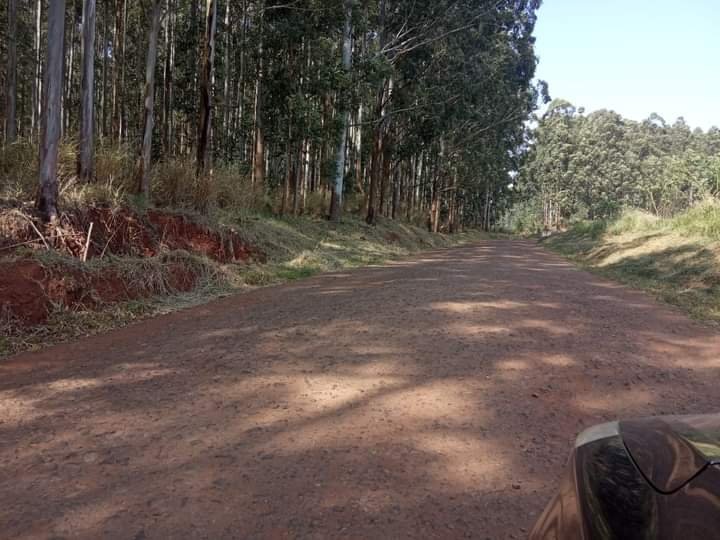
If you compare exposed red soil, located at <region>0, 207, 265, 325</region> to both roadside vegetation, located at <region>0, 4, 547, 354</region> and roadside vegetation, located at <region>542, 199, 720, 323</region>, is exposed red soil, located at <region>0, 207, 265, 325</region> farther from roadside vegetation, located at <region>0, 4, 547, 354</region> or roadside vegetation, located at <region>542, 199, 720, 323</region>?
roadside vegetation, located at <region>542, 199, 720, 323</region>

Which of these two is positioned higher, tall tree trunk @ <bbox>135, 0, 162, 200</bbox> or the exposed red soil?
tall tree trunk @ <bbox>135, 0, 162, 200</bbox>

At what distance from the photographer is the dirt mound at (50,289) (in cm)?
570

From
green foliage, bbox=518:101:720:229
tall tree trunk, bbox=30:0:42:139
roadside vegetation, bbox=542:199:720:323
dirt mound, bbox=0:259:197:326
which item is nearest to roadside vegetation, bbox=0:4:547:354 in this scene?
dirt mound, bbox=0:259:197:326

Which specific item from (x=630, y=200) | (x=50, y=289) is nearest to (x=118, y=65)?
(x=50, y=289)

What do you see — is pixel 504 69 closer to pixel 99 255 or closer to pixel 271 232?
pixel 271 232

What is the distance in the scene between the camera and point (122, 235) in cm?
824

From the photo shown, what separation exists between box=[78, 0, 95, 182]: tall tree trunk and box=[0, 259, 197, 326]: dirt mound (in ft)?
8.14

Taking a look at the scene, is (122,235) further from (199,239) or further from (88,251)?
(199,239)

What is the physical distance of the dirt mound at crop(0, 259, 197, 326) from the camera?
570 centimetres

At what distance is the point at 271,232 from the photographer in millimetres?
13383

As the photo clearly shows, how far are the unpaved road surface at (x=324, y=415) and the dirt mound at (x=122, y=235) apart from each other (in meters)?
1.87

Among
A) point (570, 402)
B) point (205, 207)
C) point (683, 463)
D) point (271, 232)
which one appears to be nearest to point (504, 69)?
point (271, 232)

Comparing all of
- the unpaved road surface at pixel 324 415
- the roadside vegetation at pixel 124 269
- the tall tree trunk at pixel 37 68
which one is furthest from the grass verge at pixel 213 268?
the tall tree trunk at pixel 37 68

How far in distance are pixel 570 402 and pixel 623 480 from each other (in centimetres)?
282
